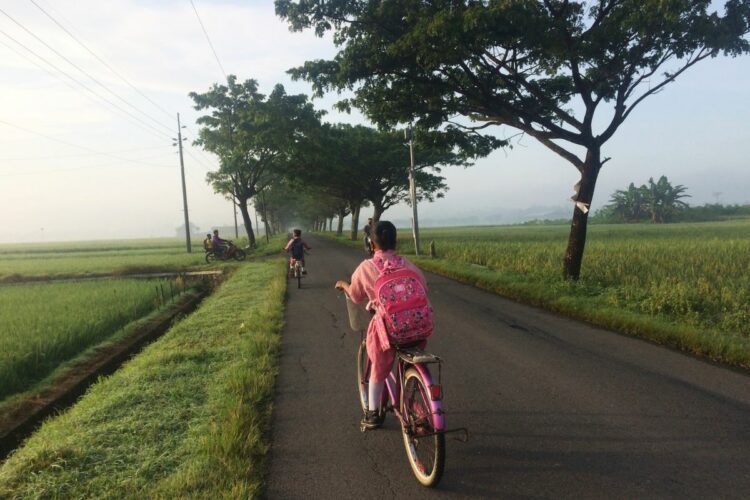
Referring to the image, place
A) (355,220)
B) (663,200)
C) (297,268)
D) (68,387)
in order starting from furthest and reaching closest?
(663,200), (355,220), (297,268), (68,387)

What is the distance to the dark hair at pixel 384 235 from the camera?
3.49 meters

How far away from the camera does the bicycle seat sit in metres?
3.06

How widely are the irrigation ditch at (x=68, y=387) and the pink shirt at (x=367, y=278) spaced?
4.89 metres

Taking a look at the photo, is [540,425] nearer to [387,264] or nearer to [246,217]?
[387,264]

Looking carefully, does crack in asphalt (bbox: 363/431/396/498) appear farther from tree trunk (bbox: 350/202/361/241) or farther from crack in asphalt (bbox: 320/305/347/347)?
tree trunk (bbox: 350/202/361/241)

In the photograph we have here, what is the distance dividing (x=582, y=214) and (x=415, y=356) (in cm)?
992

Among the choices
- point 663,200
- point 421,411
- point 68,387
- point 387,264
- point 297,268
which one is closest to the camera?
point 421,411

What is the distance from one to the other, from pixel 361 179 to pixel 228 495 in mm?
35208

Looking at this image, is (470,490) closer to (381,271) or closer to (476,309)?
(381,271)

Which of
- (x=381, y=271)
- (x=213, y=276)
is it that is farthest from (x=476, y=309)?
(x=213, y=276)

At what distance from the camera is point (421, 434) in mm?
3123

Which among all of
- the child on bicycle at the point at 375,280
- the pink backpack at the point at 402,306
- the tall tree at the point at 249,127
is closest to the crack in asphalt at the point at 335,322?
the child on bicycle at the point at 375,280

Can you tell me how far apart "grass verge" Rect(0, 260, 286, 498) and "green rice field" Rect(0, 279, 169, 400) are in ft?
6.47

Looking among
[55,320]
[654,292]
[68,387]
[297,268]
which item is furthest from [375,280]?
[297,268]
